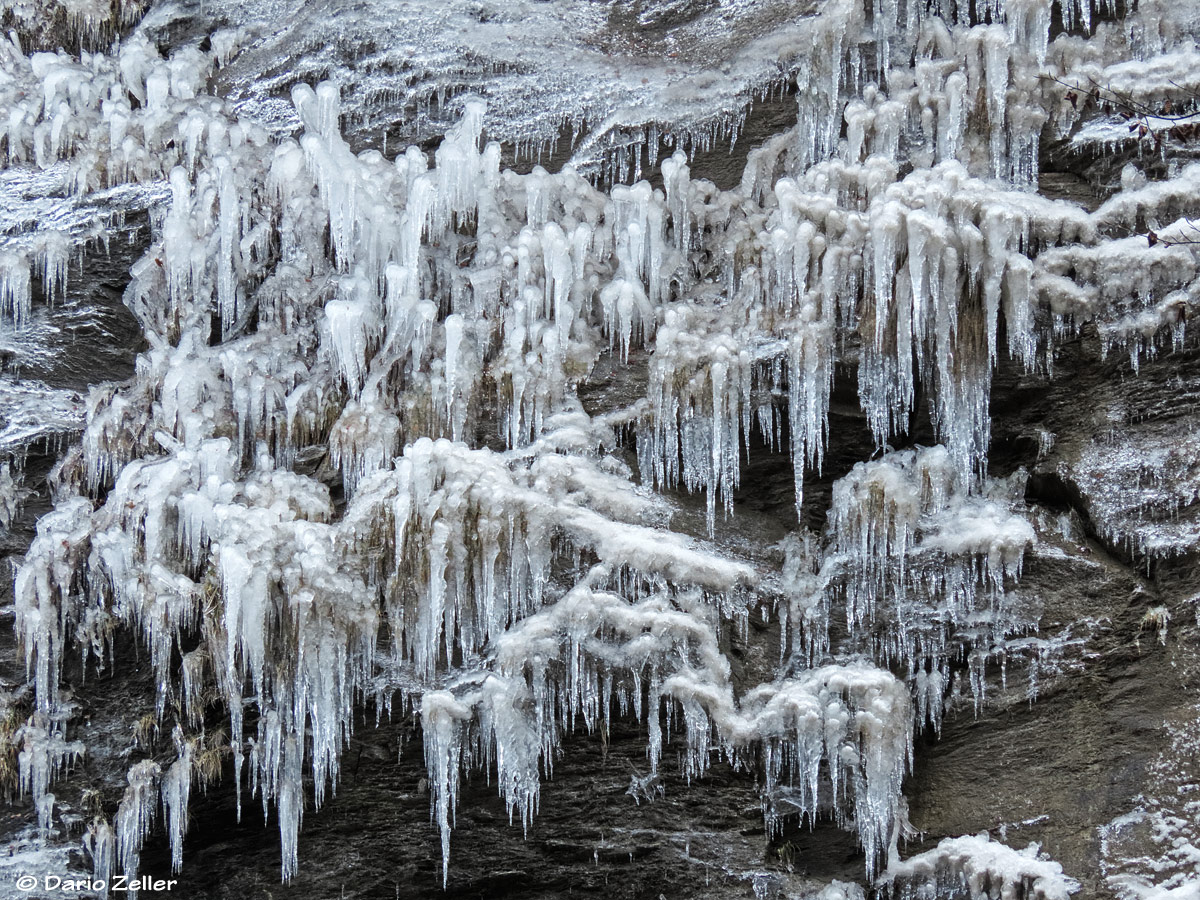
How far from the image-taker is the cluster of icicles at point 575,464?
249 inches

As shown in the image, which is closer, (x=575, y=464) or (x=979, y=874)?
(x=979, y=874)

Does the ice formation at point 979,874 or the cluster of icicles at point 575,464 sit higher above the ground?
the cluster of icicles at point 575,464

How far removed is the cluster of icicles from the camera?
633 cm

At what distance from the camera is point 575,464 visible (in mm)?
6660

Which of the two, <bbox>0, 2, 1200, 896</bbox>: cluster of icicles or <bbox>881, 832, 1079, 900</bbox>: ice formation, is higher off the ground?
<bbox>0, 2, 1200, 896</bbox>: cluster of icicles

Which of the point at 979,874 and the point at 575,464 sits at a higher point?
the point at 575,464

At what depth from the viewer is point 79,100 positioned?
8.64 metres

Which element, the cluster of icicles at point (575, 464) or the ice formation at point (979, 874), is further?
the cluster of icicles at point (575, 464)

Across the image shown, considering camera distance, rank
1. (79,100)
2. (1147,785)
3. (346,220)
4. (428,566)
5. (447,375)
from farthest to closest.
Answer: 1. (79,100)
2. (346,220)
3. (447,375)
4. (428,566)
5. (1147,785)

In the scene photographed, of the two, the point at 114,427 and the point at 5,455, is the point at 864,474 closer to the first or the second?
the point at 114,427

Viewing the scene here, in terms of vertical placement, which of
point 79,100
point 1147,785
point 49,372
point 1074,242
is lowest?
point 1147,785

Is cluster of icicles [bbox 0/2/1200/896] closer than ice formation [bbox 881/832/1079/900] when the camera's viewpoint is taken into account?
No

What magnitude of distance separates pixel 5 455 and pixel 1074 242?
635cm

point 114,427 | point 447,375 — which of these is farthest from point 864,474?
point 114,427
